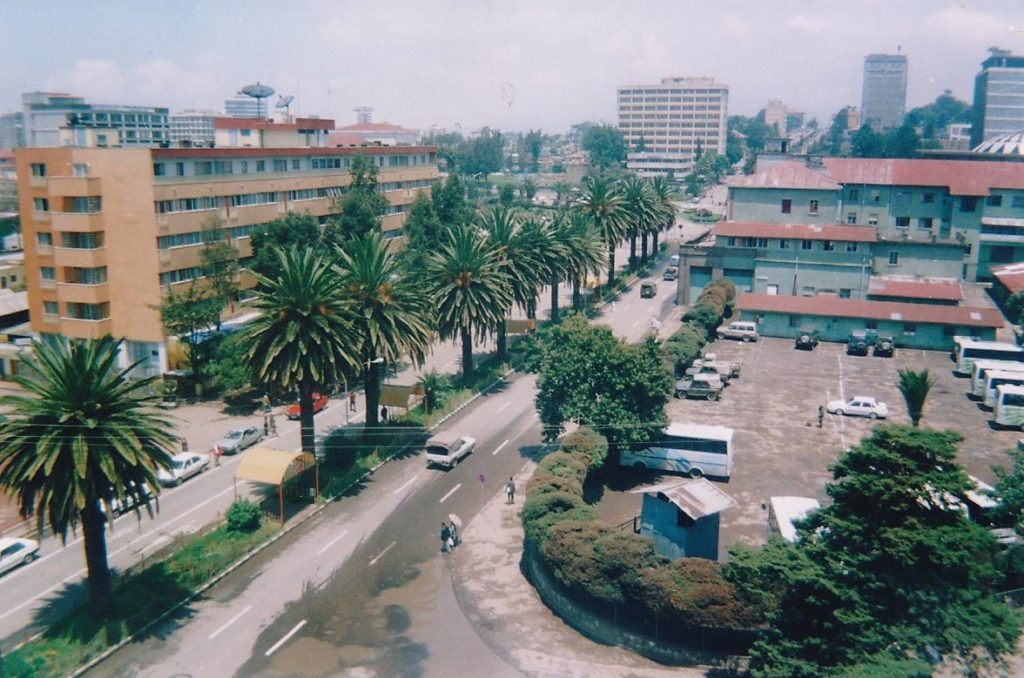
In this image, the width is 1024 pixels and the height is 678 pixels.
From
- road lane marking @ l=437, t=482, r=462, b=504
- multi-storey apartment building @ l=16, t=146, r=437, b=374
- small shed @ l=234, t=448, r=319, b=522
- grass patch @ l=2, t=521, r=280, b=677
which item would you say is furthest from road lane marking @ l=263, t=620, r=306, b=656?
multi-storey apartment building @ l=16, t=146, r=437, b=374

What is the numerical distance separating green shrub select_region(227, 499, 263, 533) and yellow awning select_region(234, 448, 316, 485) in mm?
1901

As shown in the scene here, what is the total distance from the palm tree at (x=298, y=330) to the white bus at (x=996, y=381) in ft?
127

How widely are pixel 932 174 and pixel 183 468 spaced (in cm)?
7075

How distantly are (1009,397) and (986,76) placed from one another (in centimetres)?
16753

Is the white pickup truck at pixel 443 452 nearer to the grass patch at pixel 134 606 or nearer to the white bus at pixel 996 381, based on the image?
the grass patch at pixel 134 606

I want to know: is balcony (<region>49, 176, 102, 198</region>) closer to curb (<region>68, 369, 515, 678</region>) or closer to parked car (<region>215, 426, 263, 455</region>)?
parked car (<region>215, 426, 263, 455</region>)

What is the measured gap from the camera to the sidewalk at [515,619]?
2625 cm

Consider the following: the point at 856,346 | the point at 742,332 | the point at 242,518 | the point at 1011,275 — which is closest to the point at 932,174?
the point at 1011,275

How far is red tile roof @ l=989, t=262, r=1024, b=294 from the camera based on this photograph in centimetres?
7131

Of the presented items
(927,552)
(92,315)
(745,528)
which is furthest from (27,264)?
(927,552)

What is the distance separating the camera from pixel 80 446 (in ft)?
89.3

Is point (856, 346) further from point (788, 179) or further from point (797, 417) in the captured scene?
point (788, 179)

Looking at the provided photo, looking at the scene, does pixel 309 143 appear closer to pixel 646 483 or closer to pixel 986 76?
pixel 646 483

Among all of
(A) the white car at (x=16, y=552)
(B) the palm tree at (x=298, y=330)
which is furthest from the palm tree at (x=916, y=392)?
(A) the white car at (x=16, y=552)
